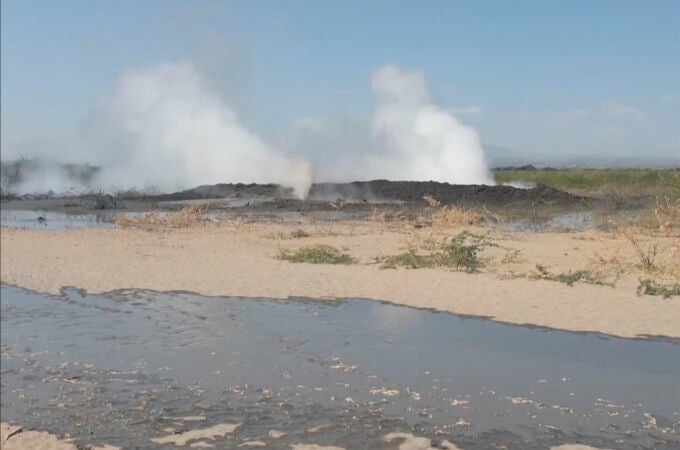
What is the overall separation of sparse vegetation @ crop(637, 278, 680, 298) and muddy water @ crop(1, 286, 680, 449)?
2.75 meters

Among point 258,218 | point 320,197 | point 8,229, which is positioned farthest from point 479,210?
point 8,229

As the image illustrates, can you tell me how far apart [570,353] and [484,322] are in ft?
6.52

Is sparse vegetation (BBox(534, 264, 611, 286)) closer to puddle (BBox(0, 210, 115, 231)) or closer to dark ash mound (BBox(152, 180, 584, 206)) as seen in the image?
puddle (BBox(0, 210, 115, 231))

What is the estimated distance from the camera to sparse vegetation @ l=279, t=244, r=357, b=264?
16609mm

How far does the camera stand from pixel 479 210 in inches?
1091

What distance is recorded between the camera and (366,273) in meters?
15.1

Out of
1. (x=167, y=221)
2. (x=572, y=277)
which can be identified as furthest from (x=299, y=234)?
(x=572, y=277)

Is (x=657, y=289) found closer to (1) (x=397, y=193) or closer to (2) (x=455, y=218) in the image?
(2) (x=455, y=218)

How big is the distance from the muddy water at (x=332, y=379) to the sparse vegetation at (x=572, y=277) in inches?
127

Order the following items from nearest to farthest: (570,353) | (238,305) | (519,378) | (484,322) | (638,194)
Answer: (519,378), (570,353), (484,322), (238,305), (638,194)

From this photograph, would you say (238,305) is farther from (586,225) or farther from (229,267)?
(586,225)

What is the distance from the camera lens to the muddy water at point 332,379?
→ 6.35m

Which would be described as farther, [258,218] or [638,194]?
[638,194]

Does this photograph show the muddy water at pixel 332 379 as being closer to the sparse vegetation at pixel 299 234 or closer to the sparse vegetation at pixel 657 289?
the sparse vegetation at pixel 657 289
